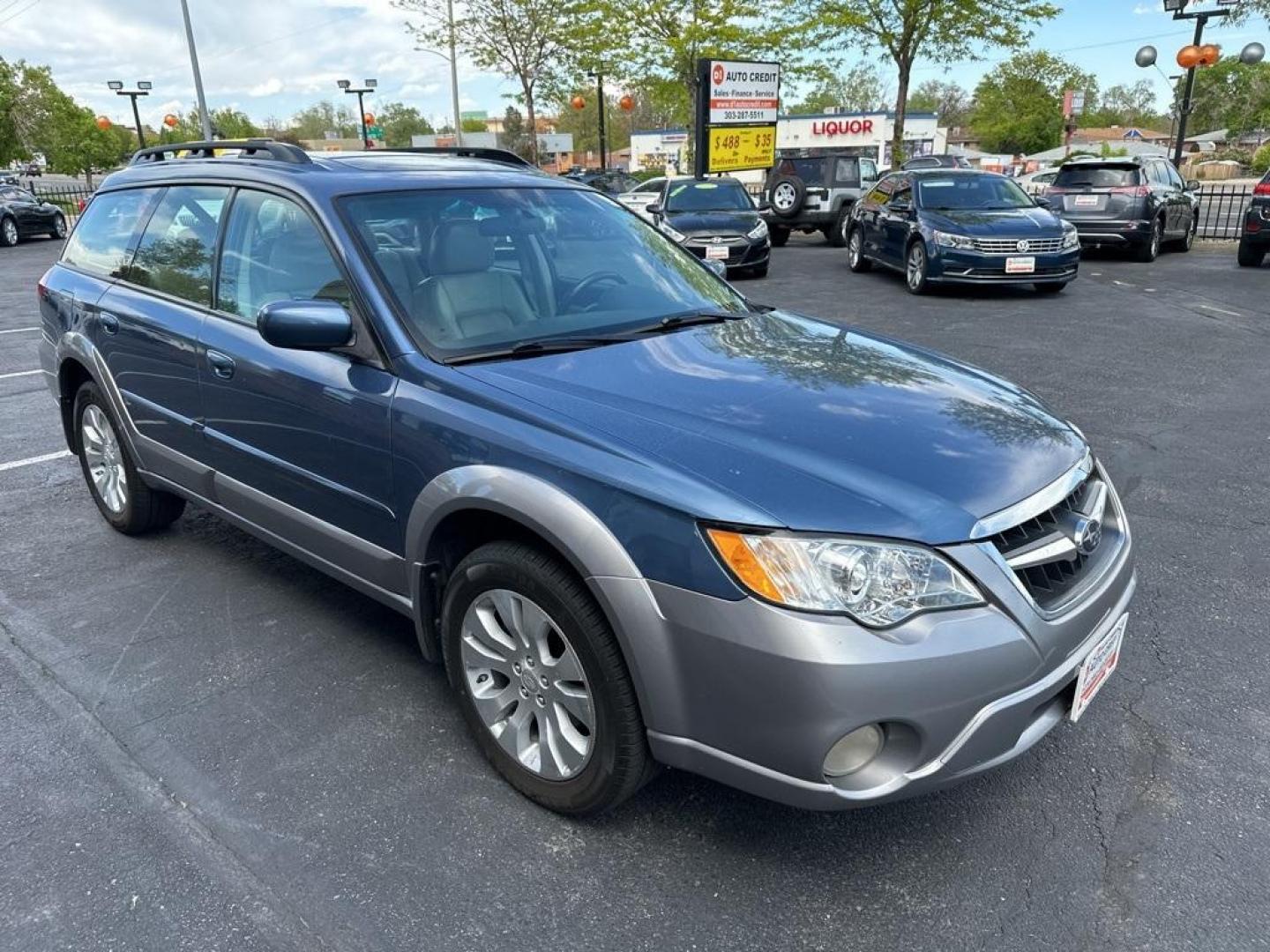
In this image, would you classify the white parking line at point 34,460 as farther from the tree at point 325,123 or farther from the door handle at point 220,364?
the tree at point 325,123

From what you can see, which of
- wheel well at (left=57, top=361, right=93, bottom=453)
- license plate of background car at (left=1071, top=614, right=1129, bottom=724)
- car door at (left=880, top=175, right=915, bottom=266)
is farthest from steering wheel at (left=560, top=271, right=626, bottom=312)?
car door at (left=880, top=175, right=915, bottom=266)

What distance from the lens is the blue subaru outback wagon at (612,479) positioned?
1.97 m

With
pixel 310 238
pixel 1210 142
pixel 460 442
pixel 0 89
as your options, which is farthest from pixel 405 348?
pixel 1210 142

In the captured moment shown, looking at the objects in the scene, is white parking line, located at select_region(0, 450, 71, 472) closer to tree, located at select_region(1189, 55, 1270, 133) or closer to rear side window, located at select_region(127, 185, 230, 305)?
rear side window, located at select_region(127, 185, 230, 305)

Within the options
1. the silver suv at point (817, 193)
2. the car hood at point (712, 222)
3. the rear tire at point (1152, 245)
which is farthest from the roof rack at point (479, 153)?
the silver suv at point (817, 193)

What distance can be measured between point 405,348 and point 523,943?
1602mm

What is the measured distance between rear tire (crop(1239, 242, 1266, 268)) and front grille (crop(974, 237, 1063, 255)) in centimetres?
457

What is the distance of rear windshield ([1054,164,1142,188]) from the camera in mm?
13891

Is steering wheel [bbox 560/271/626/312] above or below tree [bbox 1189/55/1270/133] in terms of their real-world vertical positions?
below

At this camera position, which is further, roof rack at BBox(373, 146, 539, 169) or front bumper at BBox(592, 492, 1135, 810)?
roof rack at BBox(373, 146, 539, 169)

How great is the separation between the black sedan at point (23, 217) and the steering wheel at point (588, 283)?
23.7 m

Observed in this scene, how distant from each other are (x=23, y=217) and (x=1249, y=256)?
25.2 meters

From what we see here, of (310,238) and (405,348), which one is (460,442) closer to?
(405,348)

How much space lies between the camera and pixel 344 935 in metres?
2.10
